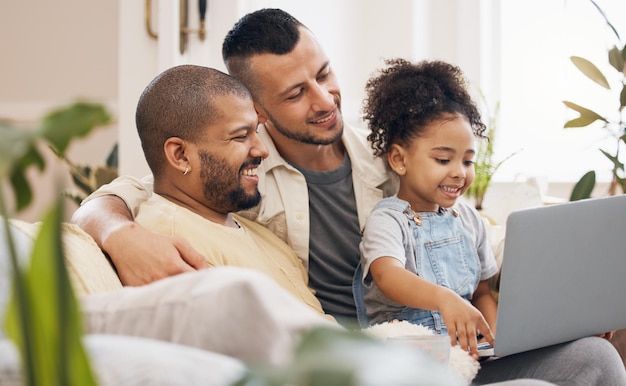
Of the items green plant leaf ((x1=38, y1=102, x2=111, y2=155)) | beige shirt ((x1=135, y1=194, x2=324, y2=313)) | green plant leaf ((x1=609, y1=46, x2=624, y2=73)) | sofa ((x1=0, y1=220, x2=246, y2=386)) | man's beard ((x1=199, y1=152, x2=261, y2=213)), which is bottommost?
beige shirt ((x1=135, y1=194, x2=324, y2=313))

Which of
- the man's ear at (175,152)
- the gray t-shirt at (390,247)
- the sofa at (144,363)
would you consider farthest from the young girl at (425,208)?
the sofa at (144,363)

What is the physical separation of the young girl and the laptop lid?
0.30 m

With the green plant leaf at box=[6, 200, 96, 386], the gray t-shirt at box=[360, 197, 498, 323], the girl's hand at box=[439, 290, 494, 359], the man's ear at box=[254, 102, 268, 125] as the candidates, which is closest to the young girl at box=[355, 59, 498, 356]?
the gray t-shirt at box=[360, 197, 498, 323]

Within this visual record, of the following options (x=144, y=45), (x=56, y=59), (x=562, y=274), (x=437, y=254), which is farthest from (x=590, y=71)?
(x=56, y=59)

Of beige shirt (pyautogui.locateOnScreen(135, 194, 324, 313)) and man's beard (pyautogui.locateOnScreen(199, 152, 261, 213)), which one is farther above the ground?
man's beard (pyautogui.locateOnScreen(199, 152, 261, 213))

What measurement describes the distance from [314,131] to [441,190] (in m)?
0.33

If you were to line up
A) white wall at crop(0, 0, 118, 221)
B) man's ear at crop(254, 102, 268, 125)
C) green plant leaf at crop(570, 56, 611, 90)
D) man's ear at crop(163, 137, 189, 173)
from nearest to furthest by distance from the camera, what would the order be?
man's ear at crop(163, 137, 189, 173), man's ear at crop(254, 102, 268, 125), green plant leaf at crop(570, 56, 611, 90), white wall at crop(0, 0, 118, 221)

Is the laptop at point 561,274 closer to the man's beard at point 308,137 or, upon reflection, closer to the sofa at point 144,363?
the man's beard at point 308,137

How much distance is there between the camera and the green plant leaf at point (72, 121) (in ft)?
1.41

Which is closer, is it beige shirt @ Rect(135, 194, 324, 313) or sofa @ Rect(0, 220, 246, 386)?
sofa @ Rect(0, 220, 246, 386)

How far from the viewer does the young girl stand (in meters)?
1.70

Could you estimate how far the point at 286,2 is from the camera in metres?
3.15

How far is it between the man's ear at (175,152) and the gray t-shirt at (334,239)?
381 millimetres

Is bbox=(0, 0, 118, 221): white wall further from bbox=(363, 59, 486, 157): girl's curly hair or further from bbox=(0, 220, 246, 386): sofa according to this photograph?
bbox=(0, 220, 246, 386): sofa
